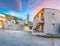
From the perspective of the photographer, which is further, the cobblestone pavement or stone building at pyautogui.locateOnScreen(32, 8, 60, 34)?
stone building at pyautogui.locateOnScreen(32, 8, 60, 34)

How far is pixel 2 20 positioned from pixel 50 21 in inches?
413

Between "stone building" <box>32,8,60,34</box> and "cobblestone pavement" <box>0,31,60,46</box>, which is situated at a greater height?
"stone building" <box>32,8,60,34</box>

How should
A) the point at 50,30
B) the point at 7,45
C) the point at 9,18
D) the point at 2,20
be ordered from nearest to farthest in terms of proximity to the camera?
1. the point at 7,45
2. the point at 50,30
3. the point at 2,20
4. the point at 9,18

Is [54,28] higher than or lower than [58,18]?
lower

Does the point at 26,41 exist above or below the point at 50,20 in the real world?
below

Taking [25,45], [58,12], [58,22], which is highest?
[58,12]

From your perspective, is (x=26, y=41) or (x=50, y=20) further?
(x=50, y=20)

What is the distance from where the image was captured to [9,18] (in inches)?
985

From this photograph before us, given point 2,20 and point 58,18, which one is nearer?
point 58,18

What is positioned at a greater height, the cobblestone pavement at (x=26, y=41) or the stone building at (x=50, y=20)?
the stone building at (x=50, y=20)

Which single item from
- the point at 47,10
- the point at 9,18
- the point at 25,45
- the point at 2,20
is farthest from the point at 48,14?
the point at 9,18

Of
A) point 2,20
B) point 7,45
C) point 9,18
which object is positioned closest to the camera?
point 7,45

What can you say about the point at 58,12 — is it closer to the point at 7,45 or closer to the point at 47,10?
the point at 47,10

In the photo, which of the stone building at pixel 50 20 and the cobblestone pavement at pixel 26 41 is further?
the stone building at pixel 50 20
